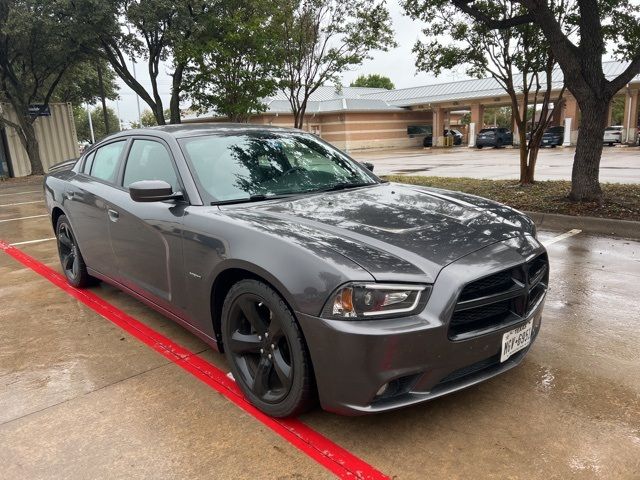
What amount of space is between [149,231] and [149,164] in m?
0.61

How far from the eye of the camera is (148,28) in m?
16.7

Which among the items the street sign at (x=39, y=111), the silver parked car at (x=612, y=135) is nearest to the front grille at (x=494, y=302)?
the street sign at (x=39, y=111)

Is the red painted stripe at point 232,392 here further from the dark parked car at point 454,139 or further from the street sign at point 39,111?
the dark parked car at point 454,139

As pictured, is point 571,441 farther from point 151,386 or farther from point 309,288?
point 151,386

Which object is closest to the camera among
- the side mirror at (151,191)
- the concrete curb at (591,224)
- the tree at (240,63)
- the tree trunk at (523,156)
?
the side mirror at (151,191)

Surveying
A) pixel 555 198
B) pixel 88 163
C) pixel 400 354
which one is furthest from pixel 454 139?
pixel 400 354

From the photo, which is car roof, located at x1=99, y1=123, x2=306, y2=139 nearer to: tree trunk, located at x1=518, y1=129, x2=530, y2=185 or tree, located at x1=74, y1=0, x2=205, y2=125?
tree trunk, located at x1=518, y1=129, x2=530, y2=185

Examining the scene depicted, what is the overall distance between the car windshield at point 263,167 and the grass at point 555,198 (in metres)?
5.15

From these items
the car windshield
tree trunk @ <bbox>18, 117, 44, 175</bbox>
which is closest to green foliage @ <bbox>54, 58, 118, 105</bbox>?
tree trunk @ <bbox>18, 117, 44, 175</bbox>

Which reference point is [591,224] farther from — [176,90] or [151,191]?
[176,90]

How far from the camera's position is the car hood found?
2.41m

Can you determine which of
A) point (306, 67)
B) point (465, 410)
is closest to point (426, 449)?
point (465, 410)

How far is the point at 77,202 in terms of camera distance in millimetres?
4656

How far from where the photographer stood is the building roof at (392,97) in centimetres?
3731
